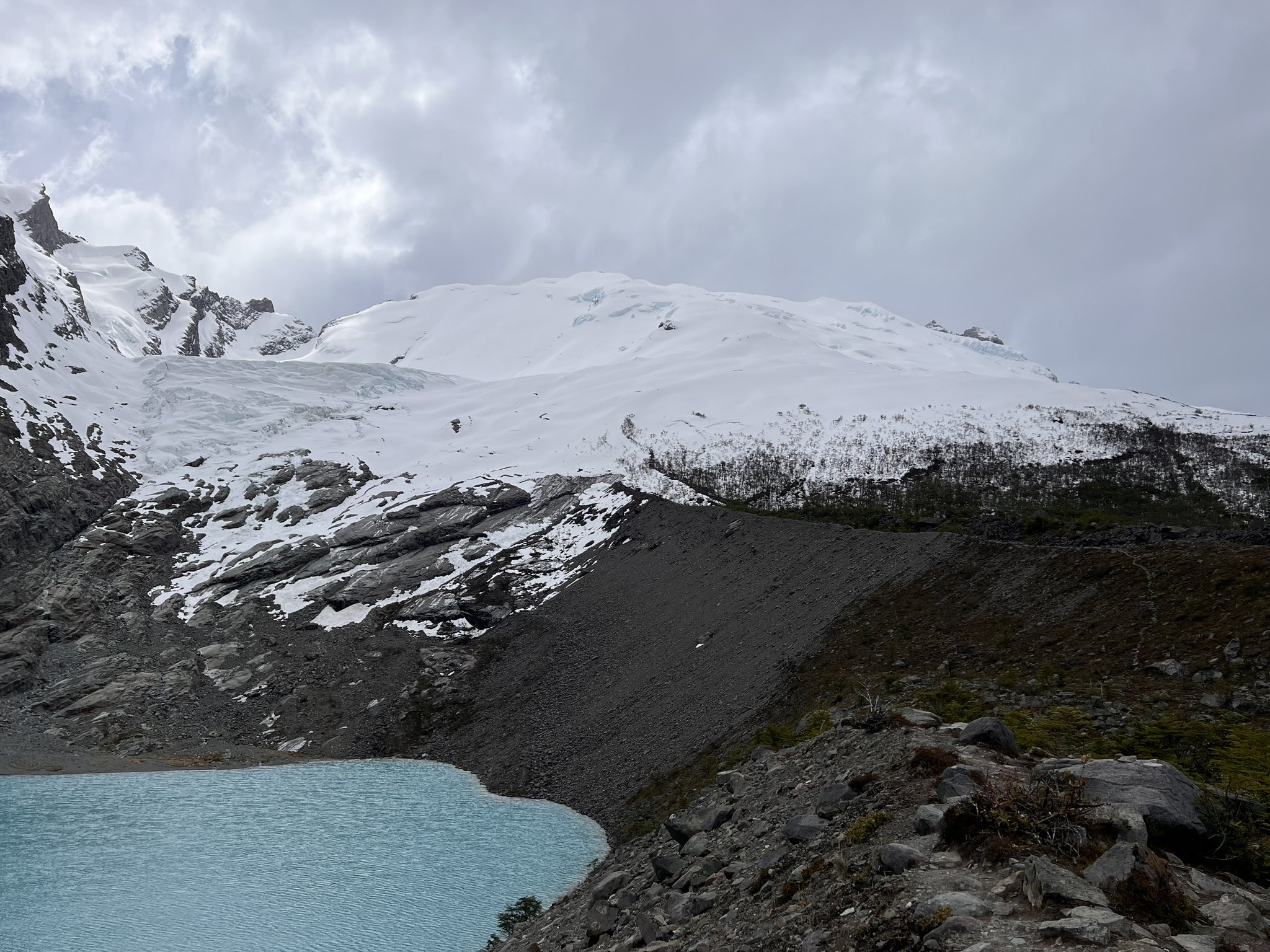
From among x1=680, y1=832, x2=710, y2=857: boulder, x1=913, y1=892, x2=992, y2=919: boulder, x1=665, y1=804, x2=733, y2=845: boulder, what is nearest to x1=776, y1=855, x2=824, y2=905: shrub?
x1=913, y1=892, x2=992, y2=919: boulder

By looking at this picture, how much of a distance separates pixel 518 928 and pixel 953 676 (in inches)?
677

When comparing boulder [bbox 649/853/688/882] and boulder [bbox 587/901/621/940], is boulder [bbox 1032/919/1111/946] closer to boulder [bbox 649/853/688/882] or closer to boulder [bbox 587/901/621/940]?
boulder [bbox 649/853/688/882]

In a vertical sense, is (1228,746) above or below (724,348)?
below

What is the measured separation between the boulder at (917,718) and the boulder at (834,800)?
113 inches

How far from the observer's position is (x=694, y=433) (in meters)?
94.7

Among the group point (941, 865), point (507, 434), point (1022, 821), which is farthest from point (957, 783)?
point (507, 434)

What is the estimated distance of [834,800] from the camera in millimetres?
14359

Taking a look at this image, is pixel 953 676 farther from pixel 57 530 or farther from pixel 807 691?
pixel 57 530

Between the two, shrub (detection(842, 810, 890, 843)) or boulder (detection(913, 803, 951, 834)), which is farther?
shrub (detection(842, 810, 890, 843))

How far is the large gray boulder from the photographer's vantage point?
10383 mm

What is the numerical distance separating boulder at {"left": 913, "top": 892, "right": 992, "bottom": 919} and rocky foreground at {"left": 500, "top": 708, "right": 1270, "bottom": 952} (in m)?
0.03

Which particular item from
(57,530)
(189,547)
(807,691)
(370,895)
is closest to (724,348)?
(189,547)

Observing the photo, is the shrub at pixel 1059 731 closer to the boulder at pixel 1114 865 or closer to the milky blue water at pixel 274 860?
the boulder at pixel 1114 865

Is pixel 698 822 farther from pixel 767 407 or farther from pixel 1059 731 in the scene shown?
pixel 767 407
